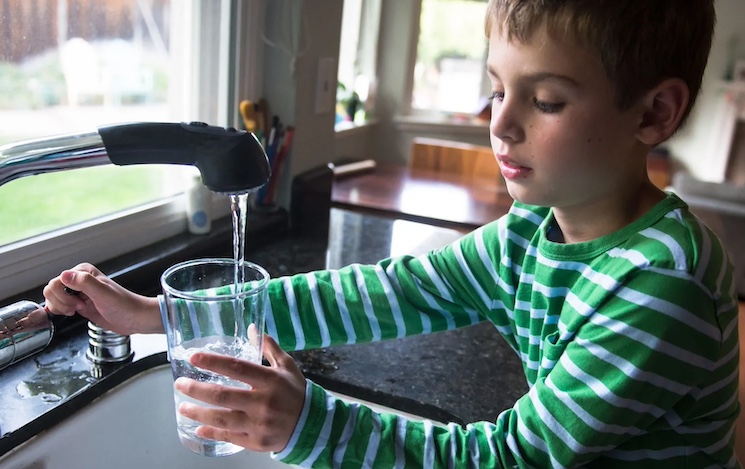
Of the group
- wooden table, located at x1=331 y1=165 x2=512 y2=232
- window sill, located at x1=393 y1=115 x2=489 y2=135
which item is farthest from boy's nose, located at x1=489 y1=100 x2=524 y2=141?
window sill, located at x1=393 y1=115 x2=489 y2=135

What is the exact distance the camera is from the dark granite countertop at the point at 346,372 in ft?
2.55

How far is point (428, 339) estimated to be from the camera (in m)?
1.04

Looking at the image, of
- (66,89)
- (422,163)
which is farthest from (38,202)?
(422,163)

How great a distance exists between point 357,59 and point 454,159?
0.78m

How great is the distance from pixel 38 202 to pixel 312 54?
0.69 m

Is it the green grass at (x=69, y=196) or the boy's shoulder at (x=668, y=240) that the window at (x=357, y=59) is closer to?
the green grass at (x=69, y=196)

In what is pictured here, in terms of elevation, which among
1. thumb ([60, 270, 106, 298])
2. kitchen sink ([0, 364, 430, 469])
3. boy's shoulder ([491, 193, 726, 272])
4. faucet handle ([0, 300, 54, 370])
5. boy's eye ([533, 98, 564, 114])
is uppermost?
boy's eye ([533, 98, 564, 114])

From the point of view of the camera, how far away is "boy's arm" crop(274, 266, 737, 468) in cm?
60

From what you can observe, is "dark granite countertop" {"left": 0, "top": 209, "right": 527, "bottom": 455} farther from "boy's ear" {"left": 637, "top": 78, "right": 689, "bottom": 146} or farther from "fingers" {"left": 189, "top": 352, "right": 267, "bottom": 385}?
"boy's ear" {"left": 637, "top": 78, "right": 689, "bottom": 146}

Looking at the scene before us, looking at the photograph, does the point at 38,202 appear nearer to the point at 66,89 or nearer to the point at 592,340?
the point at 66,89

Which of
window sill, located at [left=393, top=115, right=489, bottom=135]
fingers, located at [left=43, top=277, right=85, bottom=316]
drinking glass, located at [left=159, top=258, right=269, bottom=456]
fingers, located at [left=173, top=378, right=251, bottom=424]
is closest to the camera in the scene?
fingers, located at [left=173, top=378, right=251, bottom=424]

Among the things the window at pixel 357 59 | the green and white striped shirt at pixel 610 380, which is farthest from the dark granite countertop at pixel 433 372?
the window at pixel 357 59

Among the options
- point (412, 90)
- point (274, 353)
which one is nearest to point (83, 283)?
point (274, 353)

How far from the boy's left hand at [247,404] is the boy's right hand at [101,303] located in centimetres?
24
